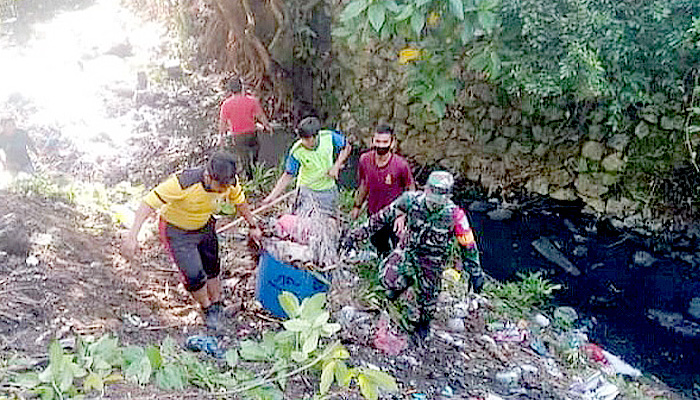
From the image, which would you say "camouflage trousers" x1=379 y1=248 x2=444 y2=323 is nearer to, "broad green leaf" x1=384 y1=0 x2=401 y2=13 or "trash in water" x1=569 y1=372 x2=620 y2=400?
"trash in water" x1=569 y1=372 x2=620 y2=400

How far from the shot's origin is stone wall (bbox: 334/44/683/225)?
24.4 feet

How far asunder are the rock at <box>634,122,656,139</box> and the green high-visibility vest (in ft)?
11.4

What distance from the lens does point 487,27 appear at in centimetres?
452

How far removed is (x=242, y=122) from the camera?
712 centimetres

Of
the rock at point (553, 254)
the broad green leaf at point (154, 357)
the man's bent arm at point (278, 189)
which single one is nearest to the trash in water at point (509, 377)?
the man's bent arm at point (278, 189)

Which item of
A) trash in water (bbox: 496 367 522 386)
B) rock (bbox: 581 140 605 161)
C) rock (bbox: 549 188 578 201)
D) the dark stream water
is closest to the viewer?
trash in water (bbox: 496 367 522 386)

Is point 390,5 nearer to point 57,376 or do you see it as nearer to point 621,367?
point 57,376

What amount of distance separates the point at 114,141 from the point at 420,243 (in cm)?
572

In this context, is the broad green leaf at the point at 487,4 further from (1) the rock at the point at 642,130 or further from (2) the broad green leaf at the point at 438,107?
(1) the rock at the point at 642,130

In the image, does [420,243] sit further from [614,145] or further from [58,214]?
[614,145]

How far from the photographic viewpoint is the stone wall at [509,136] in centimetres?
744

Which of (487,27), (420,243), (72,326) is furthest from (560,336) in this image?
(72,326)

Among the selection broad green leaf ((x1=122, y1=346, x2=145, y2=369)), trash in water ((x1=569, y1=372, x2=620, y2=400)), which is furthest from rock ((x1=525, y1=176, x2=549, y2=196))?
broad green leaf ((x1=122, y1=346, x2=145, y2=369))

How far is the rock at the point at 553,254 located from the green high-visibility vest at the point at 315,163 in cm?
289
